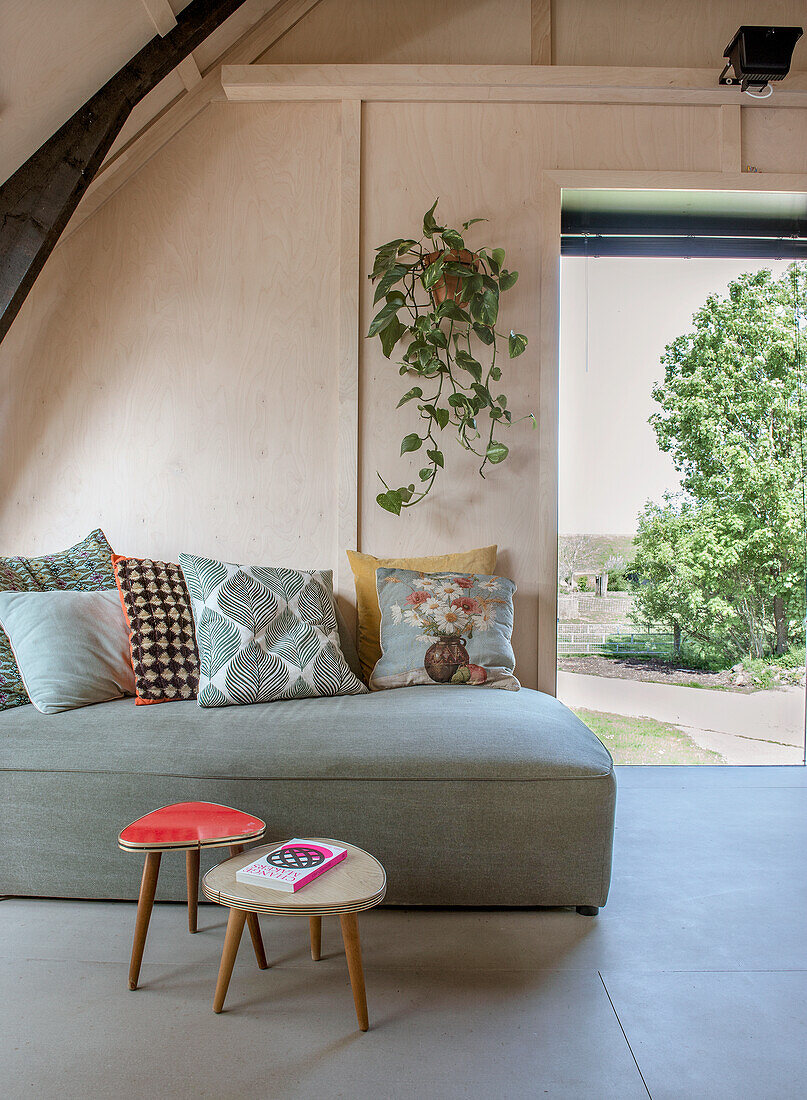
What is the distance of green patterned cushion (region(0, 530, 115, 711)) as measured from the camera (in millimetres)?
2311

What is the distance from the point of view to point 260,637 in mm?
2443

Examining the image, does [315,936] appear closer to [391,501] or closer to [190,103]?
[391,501]

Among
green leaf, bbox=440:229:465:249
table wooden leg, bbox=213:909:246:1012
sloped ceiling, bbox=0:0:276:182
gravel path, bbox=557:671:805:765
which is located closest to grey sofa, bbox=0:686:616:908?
table wooden leg, bbox=213:909:246:1012

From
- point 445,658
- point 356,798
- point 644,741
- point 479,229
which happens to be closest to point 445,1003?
point 356,798

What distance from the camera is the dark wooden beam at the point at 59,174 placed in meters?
2.54

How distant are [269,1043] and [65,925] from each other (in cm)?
74

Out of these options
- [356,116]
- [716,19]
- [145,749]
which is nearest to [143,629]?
[145,749]

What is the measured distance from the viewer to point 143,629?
2430 millimetres

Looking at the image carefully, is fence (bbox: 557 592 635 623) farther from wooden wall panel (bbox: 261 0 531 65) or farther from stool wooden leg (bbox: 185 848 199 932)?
wooden wall panel (bbox: 261 0 531 65)

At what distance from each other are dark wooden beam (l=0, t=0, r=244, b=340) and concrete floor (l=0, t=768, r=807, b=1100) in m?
1.98

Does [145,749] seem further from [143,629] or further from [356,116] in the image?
[356,116]

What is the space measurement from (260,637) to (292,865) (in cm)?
107

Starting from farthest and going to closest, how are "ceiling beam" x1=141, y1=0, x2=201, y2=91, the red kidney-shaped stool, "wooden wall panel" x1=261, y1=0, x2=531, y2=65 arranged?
"wooden wall panel" x1=261, y1=0, x2=531, y2=65, "ceiling beam" x1=141, y1=0, x2=201, y2=91, the red kidney-shaped stool

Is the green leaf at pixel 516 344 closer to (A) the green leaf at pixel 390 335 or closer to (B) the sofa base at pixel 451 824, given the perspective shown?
(A) the green leaf at pixel 390 335
